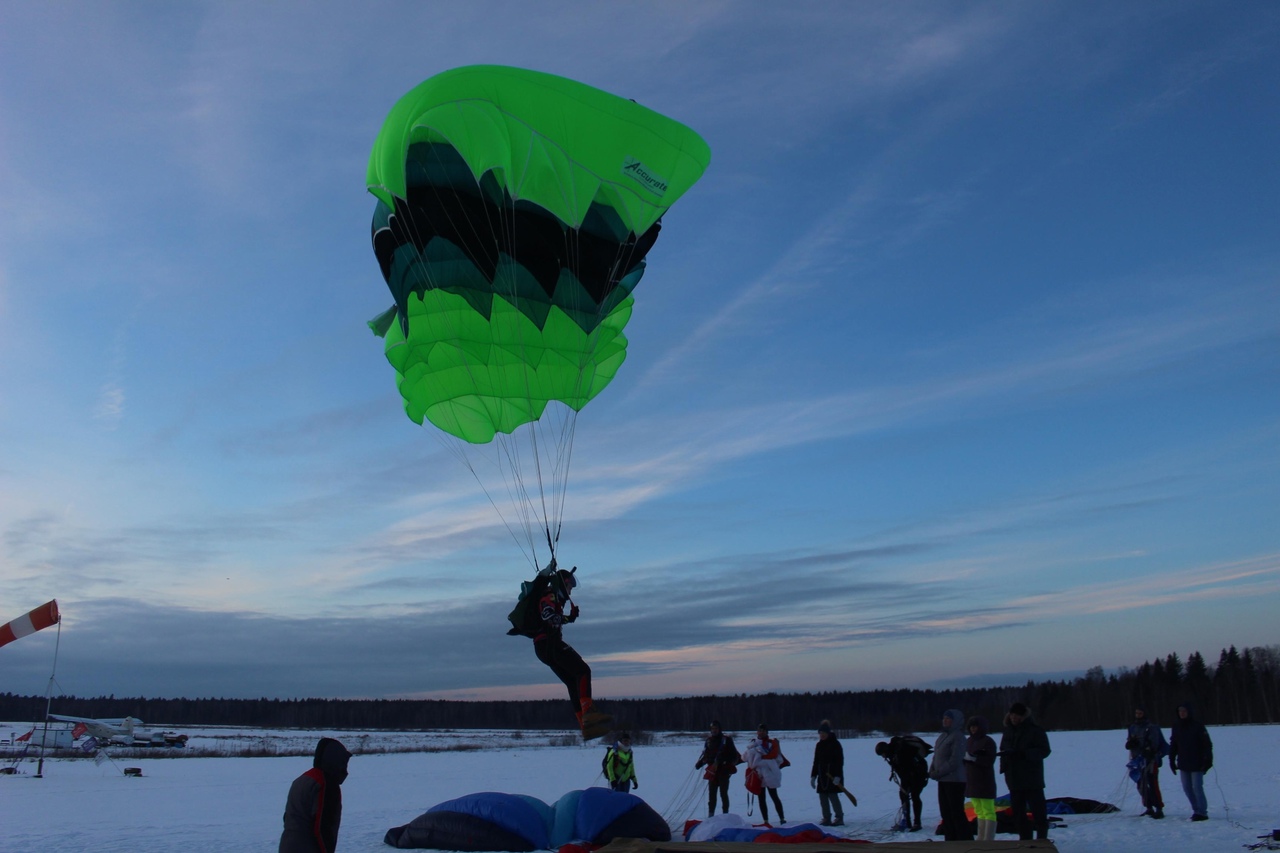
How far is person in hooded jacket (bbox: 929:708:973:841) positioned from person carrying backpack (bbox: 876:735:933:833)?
1233mm

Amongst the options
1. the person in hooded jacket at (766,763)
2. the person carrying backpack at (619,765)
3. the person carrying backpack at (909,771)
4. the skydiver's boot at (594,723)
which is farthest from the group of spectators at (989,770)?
the person carrying backpack at (619,765)

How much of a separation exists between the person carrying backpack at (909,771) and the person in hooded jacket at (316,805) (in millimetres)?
5679

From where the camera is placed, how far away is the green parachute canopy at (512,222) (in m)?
7.14

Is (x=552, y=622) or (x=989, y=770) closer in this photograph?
(x=989, y=770)

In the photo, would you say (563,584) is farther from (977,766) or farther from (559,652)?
(977,766)

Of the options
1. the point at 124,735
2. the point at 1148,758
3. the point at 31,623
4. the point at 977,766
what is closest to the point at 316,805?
the point at 977,766

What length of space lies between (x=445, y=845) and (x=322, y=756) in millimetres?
4031

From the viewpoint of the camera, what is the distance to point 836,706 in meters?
91.4

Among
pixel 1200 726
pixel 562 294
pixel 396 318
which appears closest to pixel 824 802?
pixel 1200 726

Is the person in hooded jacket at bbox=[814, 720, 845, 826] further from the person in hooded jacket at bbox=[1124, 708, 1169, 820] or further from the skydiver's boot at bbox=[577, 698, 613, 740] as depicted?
the skydiver's boot at bbox=[577, 698, 613, 740]

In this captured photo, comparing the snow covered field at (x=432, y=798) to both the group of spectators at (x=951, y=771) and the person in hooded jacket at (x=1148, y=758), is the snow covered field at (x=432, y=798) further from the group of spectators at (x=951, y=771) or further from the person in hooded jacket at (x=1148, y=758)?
the group of spectators at (x=951, y=771)

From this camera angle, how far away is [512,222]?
25.3 feet

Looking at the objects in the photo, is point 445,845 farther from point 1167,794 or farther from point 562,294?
point 1167,794

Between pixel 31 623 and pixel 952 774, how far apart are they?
14.5 m
